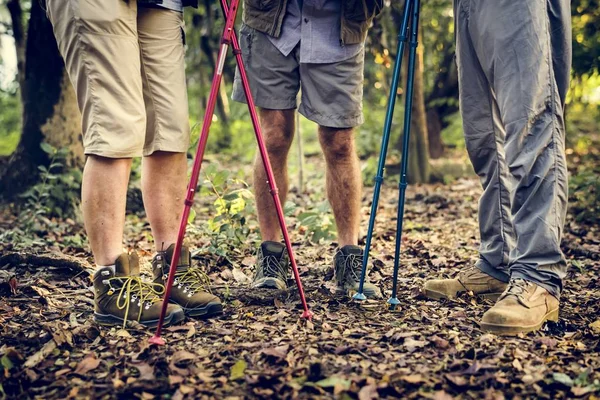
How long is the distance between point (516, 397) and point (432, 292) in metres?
1.26

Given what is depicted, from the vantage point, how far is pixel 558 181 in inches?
123

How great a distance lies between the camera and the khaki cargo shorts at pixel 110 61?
116 inches

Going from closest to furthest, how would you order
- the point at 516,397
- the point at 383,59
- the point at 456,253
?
the point at 516,397, the point at 456,253, the point at 383,59

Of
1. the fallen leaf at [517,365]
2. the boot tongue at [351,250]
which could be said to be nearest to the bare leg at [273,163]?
the boot tongue at [351,250]

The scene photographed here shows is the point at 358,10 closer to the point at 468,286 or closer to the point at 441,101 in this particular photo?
the point at 468,286

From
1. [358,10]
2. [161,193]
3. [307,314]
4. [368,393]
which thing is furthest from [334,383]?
[358,10]

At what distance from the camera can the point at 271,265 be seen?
370cm

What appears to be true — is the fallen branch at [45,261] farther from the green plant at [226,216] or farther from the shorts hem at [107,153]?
the shorts hem at [107,153]

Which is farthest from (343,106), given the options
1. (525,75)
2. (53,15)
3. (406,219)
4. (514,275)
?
(406,219)

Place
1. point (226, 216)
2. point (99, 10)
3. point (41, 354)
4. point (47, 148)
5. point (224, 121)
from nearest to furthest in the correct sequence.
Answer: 1. point (41, 354)
2. point (99, 10)
3. point (226, 216)
4. point (47, 148)
5. point (224, 121)

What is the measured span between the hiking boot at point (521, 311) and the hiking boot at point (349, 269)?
2.45 ft

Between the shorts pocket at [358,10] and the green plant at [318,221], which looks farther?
the green plant at [318,221]

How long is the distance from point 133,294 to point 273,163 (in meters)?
1.16

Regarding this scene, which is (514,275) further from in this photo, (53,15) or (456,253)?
(53,15)
